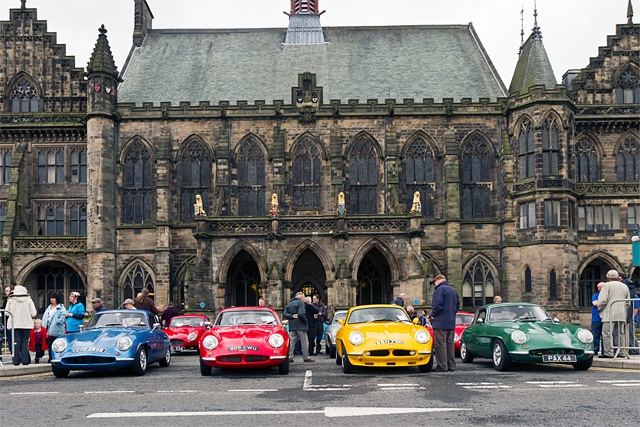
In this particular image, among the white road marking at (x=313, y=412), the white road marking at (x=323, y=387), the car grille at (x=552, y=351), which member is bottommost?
the white road marking at (x=323, y=387)

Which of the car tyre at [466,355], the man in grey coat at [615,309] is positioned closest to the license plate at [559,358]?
the man in grey coat at [615,309]

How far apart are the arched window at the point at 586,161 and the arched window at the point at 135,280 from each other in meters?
22.8

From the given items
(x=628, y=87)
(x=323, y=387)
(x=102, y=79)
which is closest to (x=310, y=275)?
(x=102, y=79)

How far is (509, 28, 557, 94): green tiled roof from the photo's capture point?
129 feet

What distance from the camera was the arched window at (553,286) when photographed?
37312 millimetres

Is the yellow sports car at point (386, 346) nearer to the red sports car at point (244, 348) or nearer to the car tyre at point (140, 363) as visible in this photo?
the red sports car at point (244, 348)

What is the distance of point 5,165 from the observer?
41781mm

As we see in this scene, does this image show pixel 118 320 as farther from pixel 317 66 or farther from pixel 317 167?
pixel 317 66

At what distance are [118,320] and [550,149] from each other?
27092 mm

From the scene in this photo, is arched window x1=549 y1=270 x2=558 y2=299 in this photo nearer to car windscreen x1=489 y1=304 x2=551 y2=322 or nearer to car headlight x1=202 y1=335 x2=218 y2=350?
car windscreen x1=489 y1=304 x2=551 y2=322

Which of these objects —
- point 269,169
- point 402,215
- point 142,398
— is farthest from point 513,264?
point 142,398

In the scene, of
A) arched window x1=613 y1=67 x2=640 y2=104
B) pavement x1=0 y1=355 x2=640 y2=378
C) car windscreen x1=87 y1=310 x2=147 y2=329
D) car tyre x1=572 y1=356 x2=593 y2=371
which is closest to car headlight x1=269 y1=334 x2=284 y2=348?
car windscreen x1=87 y1=310 x2=147 y2=329

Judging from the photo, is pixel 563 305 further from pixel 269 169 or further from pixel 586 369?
pixel 586 369

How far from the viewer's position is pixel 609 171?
41.3 meters
